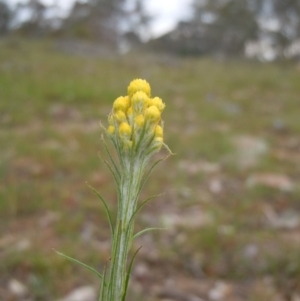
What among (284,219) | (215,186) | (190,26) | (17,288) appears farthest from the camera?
(190,26)

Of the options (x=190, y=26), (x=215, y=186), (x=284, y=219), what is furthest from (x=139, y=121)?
(x=190, y=26)

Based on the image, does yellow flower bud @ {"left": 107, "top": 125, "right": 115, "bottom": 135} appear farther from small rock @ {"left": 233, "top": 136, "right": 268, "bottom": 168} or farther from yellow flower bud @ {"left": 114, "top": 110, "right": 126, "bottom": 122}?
small rock @ {"left": 233, "top": 136, "right": 268, "bottom": 168}

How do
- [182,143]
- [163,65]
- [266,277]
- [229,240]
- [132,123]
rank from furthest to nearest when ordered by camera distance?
[163,65] < [182,143] < [229,240] < [266,277] < [132,123]

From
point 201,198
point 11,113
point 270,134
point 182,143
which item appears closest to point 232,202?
point 201,198

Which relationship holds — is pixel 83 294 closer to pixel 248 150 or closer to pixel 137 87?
pixel 137 87

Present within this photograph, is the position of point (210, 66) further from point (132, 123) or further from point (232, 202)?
point (132, 123)

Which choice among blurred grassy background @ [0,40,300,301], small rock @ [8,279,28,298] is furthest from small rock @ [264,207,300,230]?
small rock @ [8,279,28,298]
